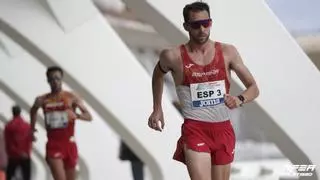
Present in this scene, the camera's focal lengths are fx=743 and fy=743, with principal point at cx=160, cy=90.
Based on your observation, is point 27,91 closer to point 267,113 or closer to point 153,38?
point 267,113

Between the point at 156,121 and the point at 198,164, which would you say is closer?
the point at 198,164

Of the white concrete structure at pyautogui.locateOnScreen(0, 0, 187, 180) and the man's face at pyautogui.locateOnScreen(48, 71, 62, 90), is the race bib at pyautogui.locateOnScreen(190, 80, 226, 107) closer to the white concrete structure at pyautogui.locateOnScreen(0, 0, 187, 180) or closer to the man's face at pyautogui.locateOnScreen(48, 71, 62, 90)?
the man's face at pyautogui.locateOnScreen(48, 71, 62, 90)

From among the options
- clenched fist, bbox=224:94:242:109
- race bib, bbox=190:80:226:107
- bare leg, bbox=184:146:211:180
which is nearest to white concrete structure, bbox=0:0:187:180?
race bib, bbox=190:80:226:107

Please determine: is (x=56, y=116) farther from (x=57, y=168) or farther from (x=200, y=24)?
(x=200, y=24)

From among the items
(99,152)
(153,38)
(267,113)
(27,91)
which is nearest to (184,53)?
(267,113)

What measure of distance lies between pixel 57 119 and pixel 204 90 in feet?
12.9

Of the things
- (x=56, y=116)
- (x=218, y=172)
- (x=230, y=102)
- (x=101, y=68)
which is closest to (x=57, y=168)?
(x=56, y=116)

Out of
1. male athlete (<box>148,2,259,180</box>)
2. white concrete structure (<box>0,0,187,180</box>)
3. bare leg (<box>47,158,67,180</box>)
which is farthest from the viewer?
white concrete structure (<box>0,0,187,180</box>)

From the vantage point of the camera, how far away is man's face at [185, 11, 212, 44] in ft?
18.8

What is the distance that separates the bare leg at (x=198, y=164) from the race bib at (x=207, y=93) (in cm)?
40

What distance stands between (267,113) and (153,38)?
2514cm

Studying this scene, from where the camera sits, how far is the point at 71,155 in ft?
31.3

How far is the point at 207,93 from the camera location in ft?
19.1

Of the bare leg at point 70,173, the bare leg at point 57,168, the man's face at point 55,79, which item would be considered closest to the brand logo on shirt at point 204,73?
the man's face at point 55,79
